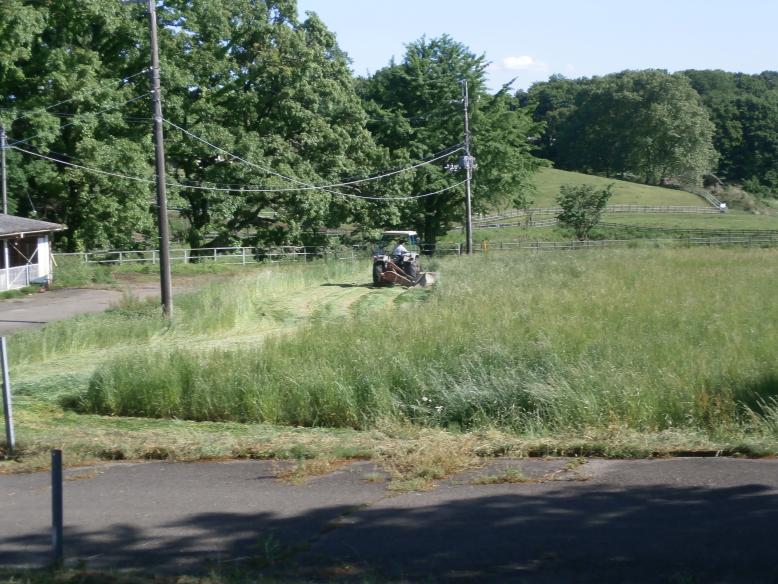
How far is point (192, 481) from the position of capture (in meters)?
8.73

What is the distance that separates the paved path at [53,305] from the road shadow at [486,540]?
67.8 feet

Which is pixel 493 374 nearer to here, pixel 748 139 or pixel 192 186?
pixel 192 186

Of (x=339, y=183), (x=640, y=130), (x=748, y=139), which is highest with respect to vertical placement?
(x=640, y=130)

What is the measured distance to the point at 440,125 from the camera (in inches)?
2596

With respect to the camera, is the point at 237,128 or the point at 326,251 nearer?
the point at 237,128

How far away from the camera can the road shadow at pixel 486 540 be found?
6.01m

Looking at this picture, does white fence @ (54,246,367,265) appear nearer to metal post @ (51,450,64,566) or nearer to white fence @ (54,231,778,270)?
white fence @ (54,231,778,270)

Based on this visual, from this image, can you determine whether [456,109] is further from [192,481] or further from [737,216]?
[192,481]

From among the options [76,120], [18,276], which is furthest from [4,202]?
[76,120]

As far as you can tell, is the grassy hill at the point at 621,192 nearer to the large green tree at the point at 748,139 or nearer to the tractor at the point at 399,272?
the large green tree at the point at 748,139

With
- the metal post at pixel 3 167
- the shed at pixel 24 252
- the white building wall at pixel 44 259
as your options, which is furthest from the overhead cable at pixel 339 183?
the shed at pixel 24 252

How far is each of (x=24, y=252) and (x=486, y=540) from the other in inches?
1591

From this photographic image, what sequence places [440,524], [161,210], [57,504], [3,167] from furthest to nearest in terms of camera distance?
[3,167], [161,210], [440,524], [57,504]

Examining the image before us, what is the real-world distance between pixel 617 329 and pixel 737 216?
8206 centimetres
